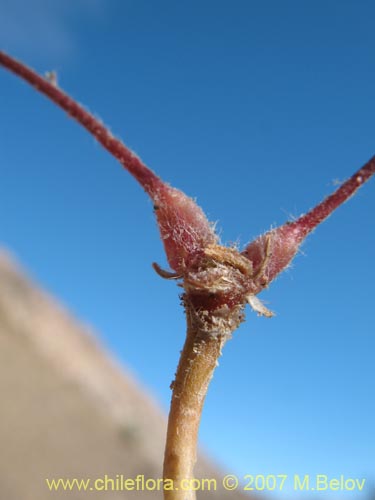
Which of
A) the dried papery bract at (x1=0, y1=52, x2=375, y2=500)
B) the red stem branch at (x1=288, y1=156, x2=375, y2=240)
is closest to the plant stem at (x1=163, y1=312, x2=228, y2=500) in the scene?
the dried papery bract at (x1=0, y1=52, x2=375, y2=500)

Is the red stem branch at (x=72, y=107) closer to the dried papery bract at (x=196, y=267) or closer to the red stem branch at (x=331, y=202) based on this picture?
the dried papery bract at (x=196, y=267)

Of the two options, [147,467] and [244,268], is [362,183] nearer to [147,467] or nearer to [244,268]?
[244,268]

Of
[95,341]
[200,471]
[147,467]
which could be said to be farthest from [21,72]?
[95,341]

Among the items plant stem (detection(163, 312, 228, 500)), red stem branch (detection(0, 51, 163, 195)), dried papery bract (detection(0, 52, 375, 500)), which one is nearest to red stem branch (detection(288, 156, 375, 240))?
dried papery bract (detection(0, 52, 375, 500))

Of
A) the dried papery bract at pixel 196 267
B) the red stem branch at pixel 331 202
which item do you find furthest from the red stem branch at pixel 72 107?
the red stem branch at pixel 331 202

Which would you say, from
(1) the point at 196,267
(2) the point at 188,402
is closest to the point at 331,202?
(1) the point at 196,267

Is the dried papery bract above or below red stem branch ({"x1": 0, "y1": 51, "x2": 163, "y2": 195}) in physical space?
below

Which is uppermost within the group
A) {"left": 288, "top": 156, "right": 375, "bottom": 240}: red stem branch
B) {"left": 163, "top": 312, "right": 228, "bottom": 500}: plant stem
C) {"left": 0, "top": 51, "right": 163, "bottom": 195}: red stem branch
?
{"left": 0, "top": 51, "right": 163, "bottom": 195}: red stem branch

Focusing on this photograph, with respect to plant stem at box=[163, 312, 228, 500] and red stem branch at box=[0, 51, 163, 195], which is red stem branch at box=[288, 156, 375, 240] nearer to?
plant stem at box=[163, 312, 228, 500]
